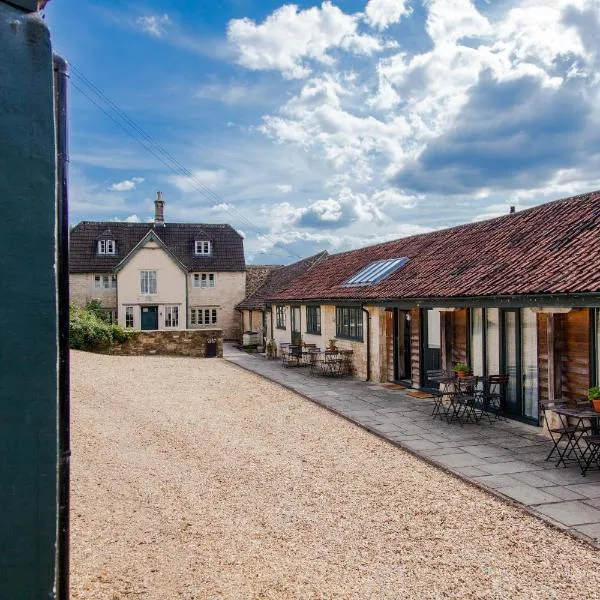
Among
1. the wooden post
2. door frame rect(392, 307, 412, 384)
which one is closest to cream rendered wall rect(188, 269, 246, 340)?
door frame rect(392, 307, 412, 384)

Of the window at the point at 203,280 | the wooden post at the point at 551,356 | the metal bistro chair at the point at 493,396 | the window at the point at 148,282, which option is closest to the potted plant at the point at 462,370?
the metal bistro chair at the point at 493,396

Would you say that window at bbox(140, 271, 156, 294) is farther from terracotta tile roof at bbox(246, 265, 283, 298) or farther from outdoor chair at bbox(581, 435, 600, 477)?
outdoor chair at bbox(581, 435, 600, 477)

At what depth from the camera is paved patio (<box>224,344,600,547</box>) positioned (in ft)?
20.0

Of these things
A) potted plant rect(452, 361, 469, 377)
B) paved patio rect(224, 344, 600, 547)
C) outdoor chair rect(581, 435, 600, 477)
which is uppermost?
potted plant rect(452, 361, 469, 377)

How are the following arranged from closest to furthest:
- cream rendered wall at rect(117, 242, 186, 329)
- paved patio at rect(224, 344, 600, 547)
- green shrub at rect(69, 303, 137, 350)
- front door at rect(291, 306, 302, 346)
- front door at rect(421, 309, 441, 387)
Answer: paved patio at rect(224, 344, 600, 547), front door at rect(421, 309, 441, 387), green shrub at rect(69, 303, 137, 350), front door at rect(291, 306, 302, 346), cream rendered wall at rect(117, 242, 186, 329)

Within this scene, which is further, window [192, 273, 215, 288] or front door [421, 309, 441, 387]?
window [192, 273, 215, 288]

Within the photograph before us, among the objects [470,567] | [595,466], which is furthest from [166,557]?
[595,466]

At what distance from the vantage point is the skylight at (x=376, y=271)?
56.7 ft

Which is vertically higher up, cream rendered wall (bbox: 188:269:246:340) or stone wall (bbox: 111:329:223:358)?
cream rendered wall (bbox: 188:269:246:340)

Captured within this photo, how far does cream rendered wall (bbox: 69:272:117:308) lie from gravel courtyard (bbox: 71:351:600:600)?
2663cm

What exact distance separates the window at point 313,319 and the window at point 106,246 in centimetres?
1955

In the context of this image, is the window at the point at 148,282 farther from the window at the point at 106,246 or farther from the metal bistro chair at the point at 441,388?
the metal bistro chair at the point at 441,388

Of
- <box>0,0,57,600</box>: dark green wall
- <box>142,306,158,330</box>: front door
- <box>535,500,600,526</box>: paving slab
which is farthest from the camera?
<box>142,306,158,330</box>: front door

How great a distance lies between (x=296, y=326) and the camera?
77.2ft
